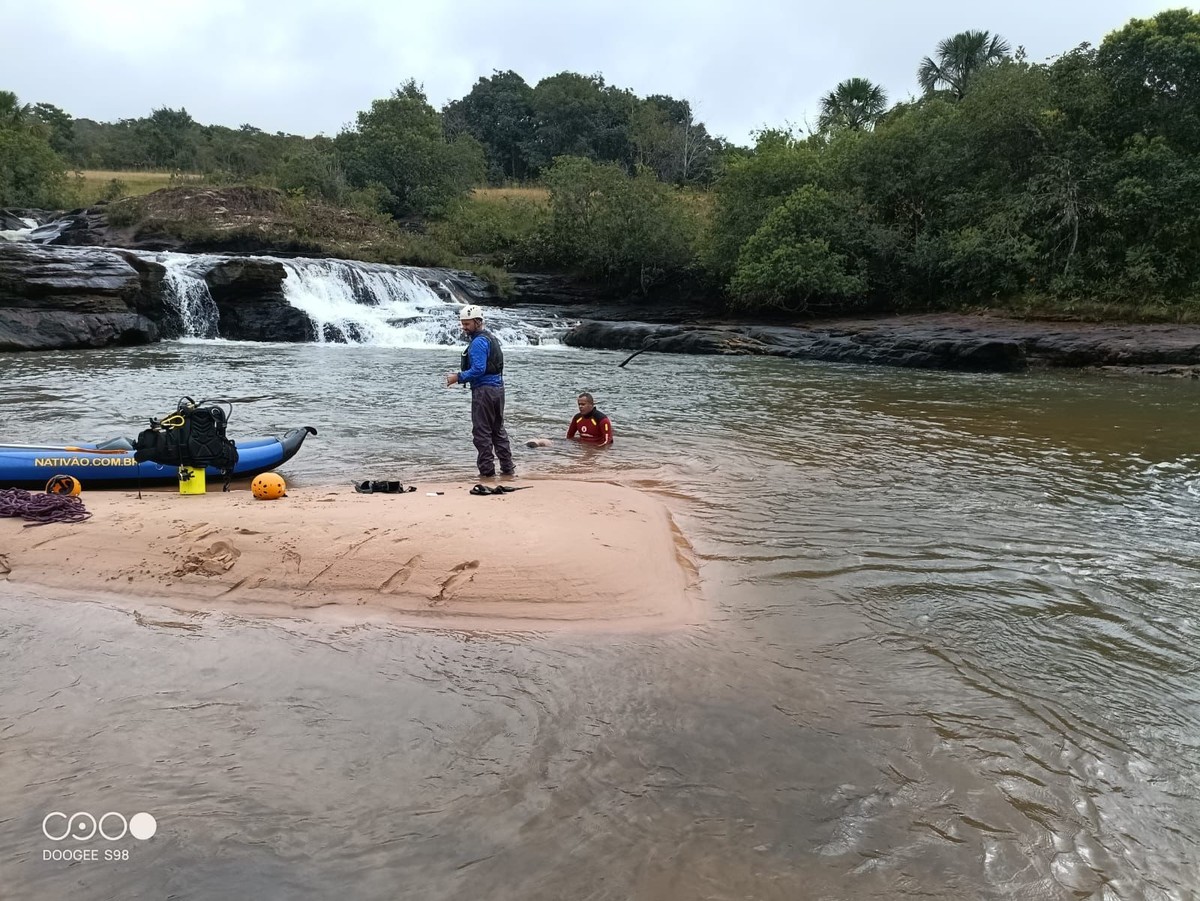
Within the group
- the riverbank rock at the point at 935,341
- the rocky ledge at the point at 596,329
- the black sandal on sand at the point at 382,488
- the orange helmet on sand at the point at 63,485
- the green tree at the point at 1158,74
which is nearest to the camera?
the orange helmet on sand at the point at 63,485

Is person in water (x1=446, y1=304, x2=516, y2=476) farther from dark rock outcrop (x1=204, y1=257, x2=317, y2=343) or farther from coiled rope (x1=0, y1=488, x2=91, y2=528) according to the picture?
dark rock outcrop (x1=204, y1=257, x2=317, y2=343)

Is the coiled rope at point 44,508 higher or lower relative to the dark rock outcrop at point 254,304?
lower

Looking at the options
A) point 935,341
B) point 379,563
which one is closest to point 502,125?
point 935,341

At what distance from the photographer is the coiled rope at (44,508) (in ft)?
17.9

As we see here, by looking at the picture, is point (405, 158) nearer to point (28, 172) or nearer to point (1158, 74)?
point (28, 172)

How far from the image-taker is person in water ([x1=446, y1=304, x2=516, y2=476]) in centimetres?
766

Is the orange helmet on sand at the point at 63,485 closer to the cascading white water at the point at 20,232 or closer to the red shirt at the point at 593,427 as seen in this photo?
the red shirt at the point at 593,427

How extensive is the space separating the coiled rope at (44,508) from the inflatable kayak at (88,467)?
1.08 metres

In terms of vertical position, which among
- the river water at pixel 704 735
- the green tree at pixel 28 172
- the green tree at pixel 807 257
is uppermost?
the green tree at pixel 28 172

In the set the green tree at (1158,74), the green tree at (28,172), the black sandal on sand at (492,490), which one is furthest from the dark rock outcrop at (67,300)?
the green tree at (1158,74)

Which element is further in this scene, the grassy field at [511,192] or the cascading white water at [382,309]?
the grassy field at [511,192]

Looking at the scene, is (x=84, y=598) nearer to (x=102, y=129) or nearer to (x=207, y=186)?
(x=207, y=186)

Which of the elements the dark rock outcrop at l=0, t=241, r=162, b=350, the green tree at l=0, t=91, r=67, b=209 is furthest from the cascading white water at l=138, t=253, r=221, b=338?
the green tree at l=0, t=91, r=67, b=209

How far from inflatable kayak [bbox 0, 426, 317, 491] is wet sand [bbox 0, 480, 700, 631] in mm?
1338
